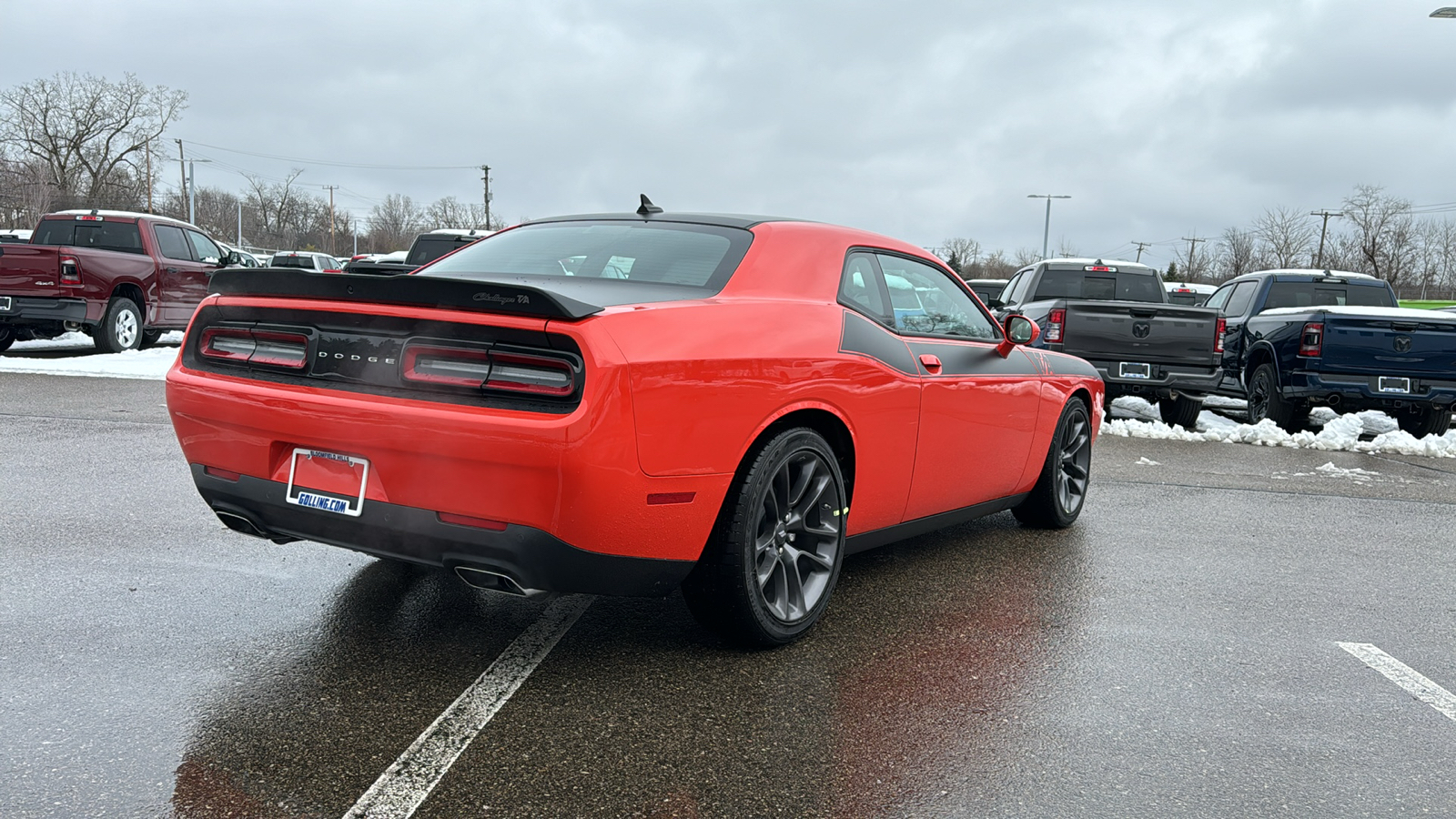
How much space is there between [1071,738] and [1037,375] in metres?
2.54

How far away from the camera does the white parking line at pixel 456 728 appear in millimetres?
2447

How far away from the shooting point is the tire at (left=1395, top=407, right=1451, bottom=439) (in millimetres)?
10602

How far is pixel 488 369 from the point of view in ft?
9.78

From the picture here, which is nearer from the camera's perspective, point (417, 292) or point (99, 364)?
point (417, 292)

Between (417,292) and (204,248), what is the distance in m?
14.0

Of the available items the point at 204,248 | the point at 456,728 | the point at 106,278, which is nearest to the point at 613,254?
the point at 456,728

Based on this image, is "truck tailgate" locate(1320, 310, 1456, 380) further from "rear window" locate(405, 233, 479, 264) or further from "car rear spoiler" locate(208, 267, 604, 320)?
"rear window" locate(405, 233, 479, 264)

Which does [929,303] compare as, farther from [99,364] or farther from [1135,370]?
[99,364]

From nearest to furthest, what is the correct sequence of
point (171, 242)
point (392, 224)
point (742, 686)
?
point (742, 686), point (171, 242), point (392, 224)

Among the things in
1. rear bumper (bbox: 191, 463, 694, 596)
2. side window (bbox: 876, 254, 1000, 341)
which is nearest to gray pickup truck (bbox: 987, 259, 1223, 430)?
side window (bbox: 876, 254, 1000, 341)

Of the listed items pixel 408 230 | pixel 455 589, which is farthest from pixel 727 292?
pixel 408 230

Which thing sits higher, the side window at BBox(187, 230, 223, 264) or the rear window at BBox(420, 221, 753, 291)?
the side window at BBox(187, 230, 223, 264)

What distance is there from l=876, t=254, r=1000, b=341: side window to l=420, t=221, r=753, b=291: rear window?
30.2 inches

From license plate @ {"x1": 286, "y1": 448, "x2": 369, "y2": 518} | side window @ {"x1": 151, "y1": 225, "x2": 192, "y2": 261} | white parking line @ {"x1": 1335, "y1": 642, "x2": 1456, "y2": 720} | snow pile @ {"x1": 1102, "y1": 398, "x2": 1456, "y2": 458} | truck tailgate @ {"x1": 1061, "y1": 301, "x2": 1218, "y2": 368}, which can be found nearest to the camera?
license plate @ {"x1": 286, "y1": 448, "x2": 369, "y2": 518}
